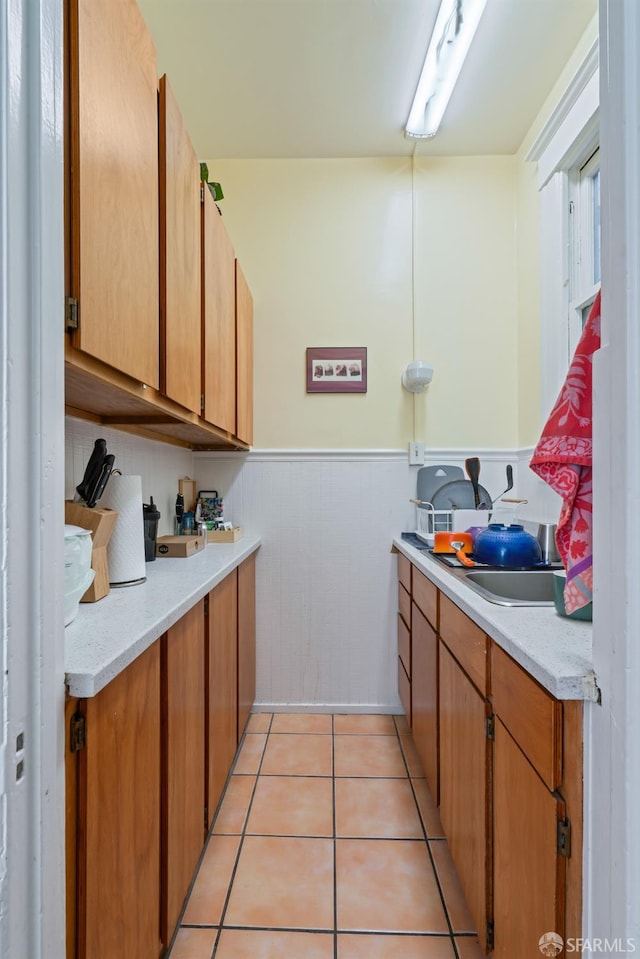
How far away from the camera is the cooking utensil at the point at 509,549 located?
1.61 m

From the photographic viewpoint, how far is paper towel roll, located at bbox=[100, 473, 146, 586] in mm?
1306

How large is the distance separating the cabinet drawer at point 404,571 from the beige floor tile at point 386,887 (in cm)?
94

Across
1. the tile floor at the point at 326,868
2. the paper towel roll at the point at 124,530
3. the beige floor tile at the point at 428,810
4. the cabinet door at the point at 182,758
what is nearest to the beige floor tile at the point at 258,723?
the tile floor at the point at 326,868

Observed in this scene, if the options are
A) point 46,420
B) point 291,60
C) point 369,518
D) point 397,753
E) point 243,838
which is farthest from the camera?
point 369,518

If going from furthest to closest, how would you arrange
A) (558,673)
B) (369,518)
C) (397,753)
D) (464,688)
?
(369,518) < (397,753) < (464,688) < (558,673)

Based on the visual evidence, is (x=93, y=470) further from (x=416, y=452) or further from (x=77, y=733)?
(x=416, y=452)

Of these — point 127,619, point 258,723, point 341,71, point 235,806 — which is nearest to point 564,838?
point 127,619

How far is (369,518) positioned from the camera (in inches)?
100

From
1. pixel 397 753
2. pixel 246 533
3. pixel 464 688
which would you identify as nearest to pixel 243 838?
pixel 397 753

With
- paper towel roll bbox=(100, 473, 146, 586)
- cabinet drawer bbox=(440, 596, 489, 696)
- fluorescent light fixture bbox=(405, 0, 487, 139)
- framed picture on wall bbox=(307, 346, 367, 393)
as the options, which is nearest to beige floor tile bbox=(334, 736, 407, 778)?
cabinet drawer bbox=(440, 596, 489, 696)

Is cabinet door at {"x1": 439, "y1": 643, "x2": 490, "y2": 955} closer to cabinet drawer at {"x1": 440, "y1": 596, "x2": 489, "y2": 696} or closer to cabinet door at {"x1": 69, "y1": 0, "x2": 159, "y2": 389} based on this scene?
cabinet drawer at {"x1": 440, "y1": 596, "x2": 489, "y2": 696}

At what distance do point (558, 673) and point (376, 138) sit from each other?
2.58 metres

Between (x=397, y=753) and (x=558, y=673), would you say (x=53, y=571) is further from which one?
(x=397, y=753)

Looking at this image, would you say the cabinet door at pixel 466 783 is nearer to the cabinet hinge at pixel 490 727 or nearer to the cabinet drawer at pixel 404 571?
the cabinet hinge at pixel 490 727
